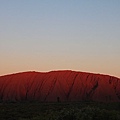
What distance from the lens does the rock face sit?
6919 centimetres

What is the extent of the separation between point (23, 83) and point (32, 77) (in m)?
3.27

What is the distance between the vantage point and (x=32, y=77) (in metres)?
79.0

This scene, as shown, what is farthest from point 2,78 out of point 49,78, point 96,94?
point 96,94

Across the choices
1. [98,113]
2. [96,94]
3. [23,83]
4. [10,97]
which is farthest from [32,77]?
[98,113]

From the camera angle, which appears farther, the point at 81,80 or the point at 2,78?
the point at 2,78

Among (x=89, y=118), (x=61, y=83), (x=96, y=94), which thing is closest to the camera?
(x=89, y=118)

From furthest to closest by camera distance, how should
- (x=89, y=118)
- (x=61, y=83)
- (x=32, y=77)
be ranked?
(x=32, y=77) → (x=61, y=83) → (x=89, y=118)

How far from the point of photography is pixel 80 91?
70375 millimetres

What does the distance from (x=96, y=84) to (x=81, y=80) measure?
4316 mm

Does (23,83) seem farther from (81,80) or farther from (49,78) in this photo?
(81,80)

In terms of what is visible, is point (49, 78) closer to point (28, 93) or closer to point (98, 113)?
point (28, 93)

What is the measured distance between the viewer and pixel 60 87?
71688 millimetres

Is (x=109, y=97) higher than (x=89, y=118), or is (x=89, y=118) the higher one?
(x=89, y=118)

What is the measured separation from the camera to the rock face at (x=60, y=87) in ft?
227
